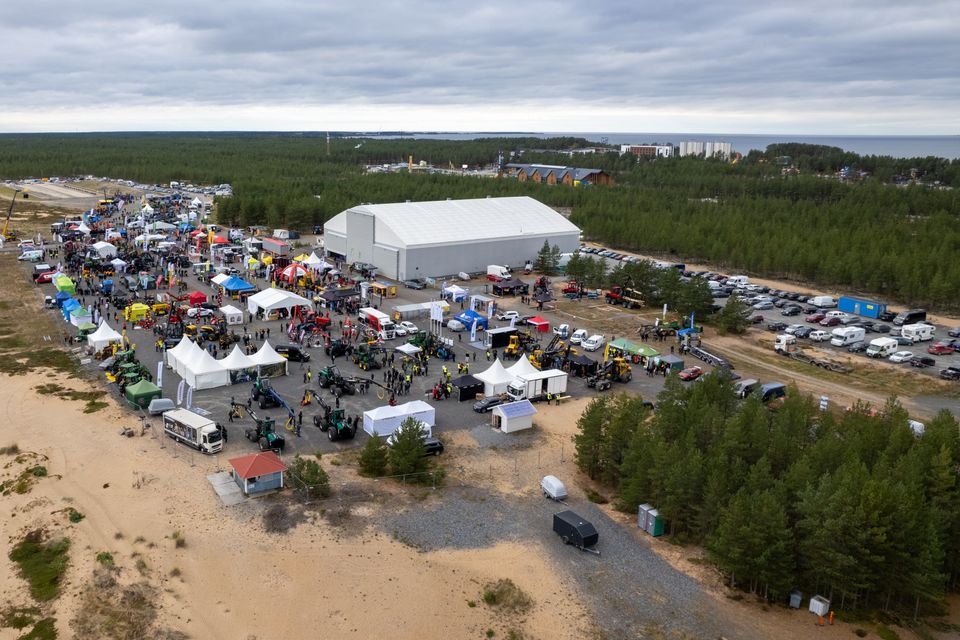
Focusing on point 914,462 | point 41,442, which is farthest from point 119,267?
point 914,462

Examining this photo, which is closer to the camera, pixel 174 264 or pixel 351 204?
pixel 174 264

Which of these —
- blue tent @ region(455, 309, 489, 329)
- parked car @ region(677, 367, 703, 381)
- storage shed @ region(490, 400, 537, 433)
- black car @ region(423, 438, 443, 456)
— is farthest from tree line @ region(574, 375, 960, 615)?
blue tent @ region(455, 309, 489, 329)

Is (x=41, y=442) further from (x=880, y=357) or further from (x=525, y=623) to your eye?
(x=880, y=357)

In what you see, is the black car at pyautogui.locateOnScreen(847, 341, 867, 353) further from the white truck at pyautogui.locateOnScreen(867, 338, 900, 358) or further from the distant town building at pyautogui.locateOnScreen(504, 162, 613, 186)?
the distant town building at pyautogui.locateOnScreen(504, 162, 613, 186)

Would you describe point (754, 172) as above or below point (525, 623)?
above

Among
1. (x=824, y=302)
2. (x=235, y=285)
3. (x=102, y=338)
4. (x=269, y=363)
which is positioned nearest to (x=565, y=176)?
(x=824, y=302)

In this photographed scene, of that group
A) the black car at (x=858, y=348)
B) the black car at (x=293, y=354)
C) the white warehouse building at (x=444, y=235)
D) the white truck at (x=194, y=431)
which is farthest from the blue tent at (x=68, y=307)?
the black car at (x=858, y=348)

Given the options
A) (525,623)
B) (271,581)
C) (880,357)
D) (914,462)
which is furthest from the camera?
(880,357)
